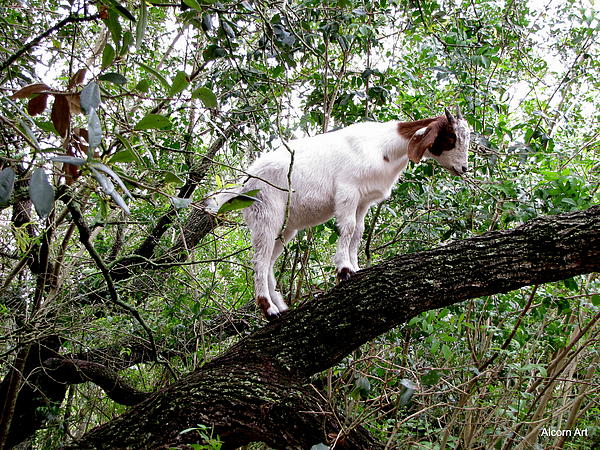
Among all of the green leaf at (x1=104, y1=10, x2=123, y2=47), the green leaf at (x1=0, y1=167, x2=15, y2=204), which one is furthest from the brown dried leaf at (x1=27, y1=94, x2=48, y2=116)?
the green leaf at (x1=0, y1=167, x2=15, y2=204)

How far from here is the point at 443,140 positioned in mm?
3473

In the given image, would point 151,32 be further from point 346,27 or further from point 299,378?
point 299,378

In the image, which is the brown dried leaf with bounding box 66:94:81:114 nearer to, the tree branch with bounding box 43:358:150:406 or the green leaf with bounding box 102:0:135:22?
the green leaf with bounding box 102:0:135:22

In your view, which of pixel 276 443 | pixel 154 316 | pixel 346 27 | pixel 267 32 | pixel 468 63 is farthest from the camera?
pixel 154 316

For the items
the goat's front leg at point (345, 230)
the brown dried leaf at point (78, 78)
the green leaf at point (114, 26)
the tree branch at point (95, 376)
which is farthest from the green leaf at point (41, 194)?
the tree branch at point (95, 376)

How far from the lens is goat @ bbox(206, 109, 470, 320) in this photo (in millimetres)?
3434

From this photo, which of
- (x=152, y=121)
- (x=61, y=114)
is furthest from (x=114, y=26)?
(x=152, y=121)

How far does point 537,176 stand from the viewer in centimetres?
380

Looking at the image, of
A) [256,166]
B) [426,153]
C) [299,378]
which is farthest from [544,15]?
[299,378]

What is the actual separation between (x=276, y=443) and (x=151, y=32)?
4862 millimetres

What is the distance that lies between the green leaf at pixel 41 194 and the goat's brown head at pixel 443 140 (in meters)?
2.63

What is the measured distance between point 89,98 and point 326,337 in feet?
6.54

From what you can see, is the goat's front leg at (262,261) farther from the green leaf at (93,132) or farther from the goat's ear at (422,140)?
the green leaf at (93,132)

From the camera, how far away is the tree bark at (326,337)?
8.87 ft
